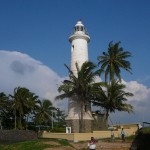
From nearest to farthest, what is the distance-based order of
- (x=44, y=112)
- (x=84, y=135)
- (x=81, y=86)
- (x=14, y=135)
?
(x=84, y=135) → (x=14, y=135) → (x=81, y=86) → (x=44, y=112)

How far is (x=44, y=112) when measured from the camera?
67.2 m

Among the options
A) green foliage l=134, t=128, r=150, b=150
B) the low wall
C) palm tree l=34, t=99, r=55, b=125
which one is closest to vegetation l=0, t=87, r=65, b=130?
palm tree l=34, t=99, r=55, b=125

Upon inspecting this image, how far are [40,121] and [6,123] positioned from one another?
663cm

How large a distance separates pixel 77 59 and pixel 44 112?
27.5m

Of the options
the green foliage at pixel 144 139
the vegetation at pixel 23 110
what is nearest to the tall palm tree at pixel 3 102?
the vegetation at pixel 23 110

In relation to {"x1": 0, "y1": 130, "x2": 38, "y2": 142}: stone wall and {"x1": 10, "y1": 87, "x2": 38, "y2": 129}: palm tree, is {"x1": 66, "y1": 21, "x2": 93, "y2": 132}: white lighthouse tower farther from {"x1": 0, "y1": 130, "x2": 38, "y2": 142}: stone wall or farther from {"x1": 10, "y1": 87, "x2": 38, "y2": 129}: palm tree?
{"x1": 10, "y1": 87, "x2": 38, "y2": 129}: palm tree

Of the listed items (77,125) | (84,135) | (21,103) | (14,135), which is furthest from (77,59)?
(21,103)

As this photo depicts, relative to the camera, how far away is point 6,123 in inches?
2467

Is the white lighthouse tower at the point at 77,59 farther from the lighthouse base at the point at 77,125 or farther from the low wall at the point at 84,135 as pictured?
the low wall at the point at 84,135

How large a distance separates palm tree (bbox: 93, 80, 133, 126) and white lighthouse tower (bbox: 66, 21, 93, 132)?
232cm

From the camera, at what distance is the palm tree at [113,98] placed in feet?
139

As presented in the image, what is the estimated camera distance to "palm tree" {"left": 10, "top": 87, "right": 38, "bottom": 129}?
58.4 metres

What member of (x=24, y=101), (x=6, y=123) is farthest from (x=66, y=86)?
(x=6, y=123)

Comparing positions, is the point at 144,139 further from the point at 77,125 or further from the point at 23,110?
the point at 23,110
